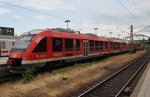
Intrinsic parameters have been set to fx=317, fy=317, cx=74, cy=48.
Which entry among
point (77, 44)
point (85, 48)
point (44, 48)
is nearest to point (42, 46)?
point (44, 48)

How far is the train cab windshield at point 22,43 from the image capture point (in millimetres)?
19203

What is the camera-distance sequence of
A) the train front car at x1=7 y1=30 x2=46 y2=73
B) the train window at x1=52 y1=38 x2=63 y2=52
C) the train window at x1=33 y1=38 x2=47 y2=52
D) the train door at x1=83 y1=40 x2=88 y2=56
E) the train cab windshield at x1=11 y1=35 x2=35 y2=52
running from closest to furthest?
the train front car at x1=7 y1=30 x2=46 y2=73
the train cab windshield at x1=11 y1=35 x2=35 y2=52
the train window at x1=33 y1=38 x2=47 y2=52
the train window at x1=52 y1=38 x2=63 y2=52
the train door at x1=83 y1=40 x2=88 y2=56

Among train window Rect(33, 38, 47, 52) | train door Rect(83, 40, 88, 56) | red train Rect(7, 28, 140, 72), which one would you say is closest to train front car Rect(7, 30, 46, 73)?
red train Rect(7, 28, 140, 72)

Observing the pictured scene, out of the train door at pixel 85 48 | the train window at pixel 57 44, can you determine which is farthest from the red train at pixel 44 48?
the train door at pixel 85 48

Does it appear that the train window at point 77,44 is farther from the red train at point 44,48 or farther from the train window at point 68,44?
the train window at point 68,44

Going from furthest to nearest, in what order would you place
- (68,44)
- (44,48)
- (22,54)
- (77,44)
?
(77,44) → (68,44) → (44,48) → (22,54)

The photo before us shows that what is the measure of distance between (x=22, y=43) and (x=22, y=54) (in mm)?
1389

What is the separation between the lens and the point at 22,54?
732 inches

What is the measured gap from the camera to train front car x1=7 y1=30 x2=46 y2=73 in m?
18.4

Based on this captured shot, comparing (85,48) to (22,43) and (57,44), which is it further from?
(22,43)

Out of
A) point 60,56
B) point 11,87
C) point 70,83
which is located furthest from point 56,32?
point 11,87

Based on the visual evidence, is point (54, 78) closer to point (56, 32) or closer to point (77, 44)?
point (56, 32)

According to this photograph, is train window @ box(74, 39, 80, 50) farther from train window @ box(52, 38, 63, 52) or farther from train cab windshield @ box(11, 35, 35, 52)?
train cab windshield @ box(11, 35, 35, 52)

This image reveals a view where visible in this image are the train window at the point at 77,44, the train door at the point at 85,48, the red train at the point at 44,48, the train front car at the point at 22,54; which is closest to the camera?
the train front car at the point at 22,54
